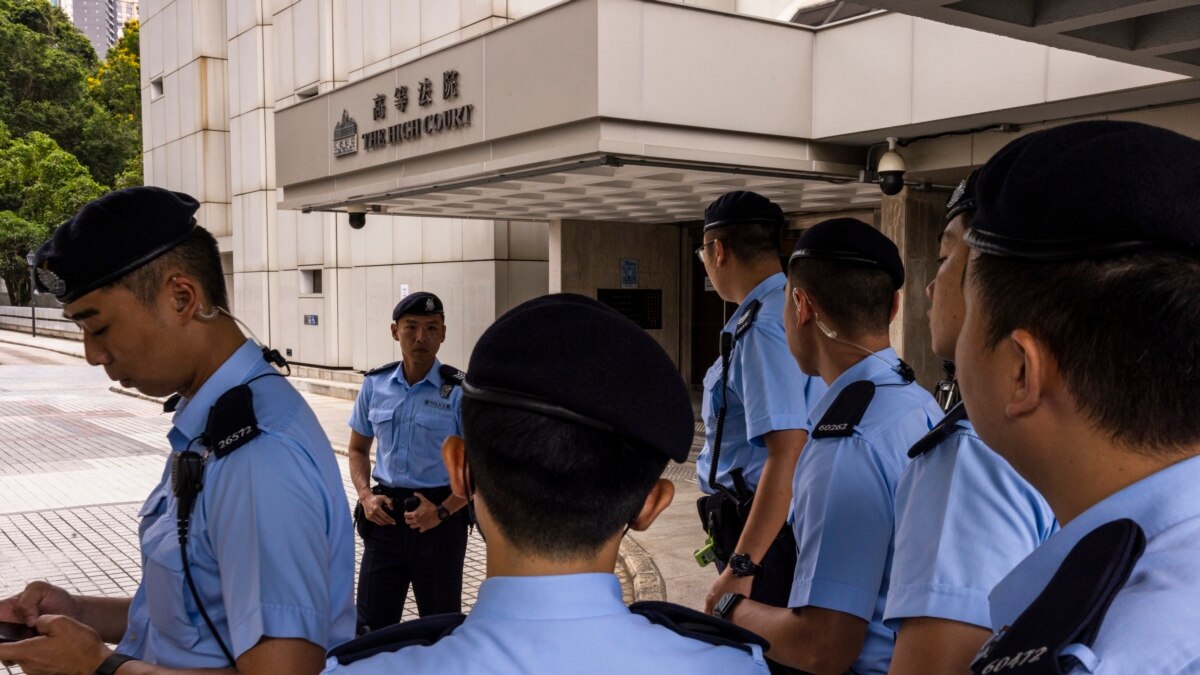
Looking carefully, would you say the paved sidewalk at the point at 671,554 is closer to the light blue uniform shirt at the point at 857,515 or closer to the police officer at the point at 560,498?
the light blue uniform shirt at the point at 857,515

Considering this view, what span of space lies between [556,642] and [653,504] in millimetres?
259

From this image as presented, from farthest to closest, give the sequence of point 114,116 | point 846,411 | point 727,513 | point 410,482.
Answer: point 114,116, point 410,482, point 727,513, point 846,411

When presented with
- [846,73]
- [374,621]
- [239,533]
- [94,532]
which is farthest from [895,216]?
[239,533]

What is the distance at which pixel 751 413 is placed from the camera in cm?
306

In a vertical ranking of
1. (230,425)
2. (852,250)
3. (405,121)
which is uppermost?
(405,121)

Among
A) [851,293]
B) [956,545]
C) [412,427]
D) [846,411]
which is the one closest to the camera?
[956,545]

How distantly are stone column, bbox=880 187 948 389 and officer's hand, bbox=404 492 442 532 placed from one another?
22.0ft

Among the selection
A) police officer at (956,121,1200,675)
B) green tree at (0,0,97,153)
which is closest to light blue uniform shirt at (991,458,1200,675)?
police officer at (956,121,1200,675)

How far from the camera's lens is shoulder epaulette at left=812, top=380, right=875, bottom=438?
2.07 metres

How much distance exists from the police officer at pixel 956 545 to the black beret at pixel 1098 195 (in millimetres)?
438

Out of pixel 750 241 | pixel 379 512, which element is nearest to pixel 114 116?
pixel 379 512

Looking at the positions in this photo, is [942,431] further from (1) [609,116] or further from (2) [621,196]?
(2) [621,196]

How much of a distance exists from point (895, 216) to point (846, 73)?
5.71 feet

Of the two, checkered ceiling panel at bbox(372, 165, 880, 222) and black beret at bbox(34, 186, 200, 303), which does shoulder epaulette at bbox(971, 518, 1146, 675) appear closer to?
black beret at bbox(34, 186, 200, 303)
